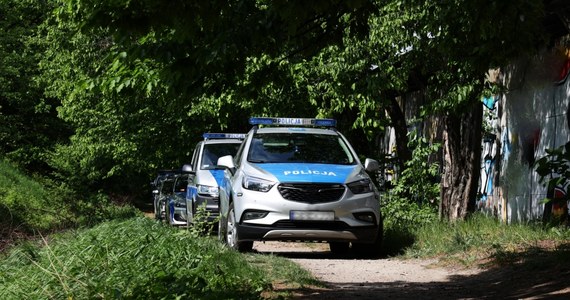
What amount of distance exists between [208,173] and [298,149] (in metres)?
4.54

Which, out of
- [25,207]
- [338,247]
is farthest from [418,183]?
[25,207]

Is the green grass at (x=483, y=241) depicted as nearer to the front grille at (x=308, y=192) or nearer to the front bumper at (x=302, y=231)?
the front bumper at (x=302, y=231)

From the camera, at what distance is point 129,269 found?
9.04 metres

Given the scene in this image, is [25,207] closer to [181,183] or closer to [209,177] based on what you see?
[181,183]

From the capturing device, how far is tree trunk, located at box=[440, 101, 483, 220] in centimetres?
1623

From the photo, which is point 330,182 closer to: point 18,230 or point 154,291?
point 18,230

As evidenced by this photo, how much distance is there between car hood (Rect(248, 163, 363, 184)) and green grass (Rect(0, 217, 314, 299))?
165cm

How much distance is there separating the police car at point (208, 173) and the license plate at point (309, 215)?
14.8 ft

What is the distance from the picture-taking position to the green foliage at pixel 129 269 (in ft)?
26.2

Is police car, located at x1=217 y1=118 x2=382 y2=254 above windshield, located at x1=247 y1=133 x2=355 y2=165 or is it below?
below

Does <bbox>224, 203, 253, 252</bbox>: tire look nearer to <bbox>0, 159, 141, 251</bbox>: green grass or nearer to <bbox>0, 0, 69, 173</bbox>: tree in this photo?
<bbox>0, 159, 141, 251</bbox>: green grass

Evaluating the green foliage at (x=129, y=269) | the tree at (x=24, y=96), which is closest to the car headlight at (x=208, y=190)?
the green foliage at (x=129, y=269)

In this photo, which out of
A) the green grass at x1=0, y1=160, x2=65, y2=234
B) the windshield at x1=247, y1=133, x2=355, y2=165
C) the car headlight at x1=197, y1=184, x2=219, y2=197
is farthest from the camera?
the car headlight at x1=197, y1=184, x2=219, y2=197

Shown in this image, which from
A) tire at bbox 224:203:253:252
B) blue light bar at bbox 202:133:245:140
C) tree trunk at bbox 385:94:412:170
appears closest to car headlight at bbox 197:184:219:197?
blue light bar at bbox 202:133:245:140
